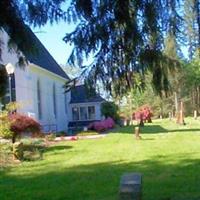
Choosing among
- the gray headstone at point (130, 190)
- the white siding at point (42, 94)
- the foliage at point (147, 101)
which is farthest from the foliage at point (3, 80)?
the white siding at point (42, 94)

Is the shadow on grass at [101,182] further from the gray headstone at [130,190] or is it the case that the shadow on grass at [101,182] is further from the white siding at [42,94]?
the white siding at [42,94]

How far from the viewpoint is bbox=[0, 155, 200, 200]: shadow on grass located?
11570 millimetres

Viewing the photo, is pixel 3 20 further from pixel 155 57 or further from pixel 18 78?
pixel 18 78

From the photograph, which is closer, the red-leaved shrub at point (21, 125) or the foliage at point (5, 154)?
the foliage at point (5, 154)

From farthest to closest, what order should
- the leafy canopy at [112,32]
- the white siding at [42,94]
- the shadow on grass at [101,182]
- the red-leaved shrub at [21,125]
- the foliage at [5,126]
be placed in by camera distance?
1. the white siding at [42,94]
2. the red-leaved shrub at [21,125]
3. the foliage at [5,126]
4. the shadow on grass at [101,182]
5. the leafy canopy at [112,32]

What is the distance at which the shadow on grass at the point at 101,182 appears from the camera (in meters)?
11.6

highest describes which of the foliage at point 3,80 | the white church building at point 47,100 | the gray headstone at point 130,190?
the white church building at point 47,100

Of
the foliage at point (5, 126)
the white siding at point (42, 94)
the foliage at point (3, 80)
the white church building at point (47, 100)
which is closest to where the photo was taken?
the foliage at point (3, 80)

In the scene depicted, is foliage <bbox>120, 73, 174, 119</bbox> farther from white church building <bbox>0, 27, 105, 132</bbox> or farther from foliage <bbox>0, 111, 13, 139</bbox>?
foliage <bbox>0, 111, 13, 139</bbox>

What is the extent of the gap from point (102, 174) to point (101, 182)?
4.79ft

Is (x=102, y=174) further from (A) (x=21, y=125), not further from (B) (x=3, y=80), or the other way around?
(A) (x=21, y=125)

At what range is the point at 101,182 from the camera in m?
13.4

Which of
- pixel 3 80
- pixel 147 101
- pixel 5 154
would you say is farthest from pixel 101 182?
pixel 147 101

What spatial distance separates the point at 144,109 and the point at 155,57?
57515mm
